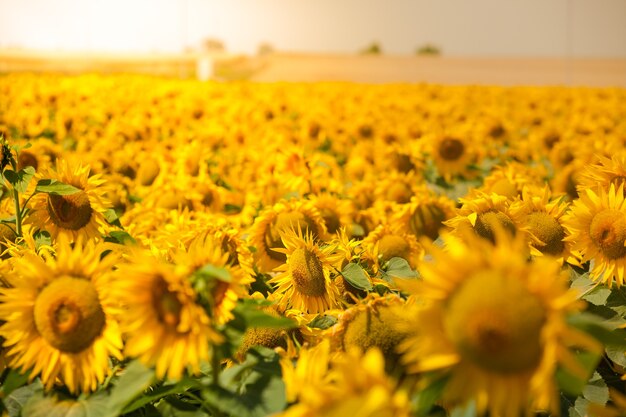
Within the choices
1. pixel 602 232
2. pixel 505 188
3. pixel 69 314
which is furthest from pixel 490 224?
pixel 69 314

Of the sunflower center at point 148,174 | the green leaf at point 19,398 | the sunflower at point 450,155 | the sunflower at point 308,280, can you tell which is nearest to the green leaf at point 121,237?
the sunflower at point 308,280

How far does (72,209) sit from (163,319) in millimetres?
1330

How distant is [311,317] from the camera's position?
82.7 inches

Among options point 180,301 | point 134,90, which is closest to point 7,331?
point 180,301

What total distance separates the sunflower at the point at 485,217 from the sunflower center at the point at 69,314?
1232mm

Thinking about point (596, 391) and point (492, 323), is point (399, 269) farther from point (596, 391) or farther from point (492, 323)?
point (492, 323)

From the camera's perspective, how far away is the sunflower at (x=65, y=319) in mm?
1601

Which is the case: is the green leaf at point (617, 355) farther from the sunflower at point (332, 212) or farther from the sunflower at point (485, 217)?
the sunflower at point (332, 212)

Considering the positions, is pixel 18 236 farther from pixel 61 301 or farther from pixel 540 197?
pixel 540 197

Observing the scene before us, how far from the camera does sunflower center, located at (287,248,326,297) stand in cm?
236

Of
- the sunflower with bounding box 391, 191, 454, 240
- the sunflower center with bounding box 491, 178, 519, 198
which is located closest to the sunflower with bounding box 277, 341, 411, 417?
the sunflower with bounding box 391, 191, 454, 240

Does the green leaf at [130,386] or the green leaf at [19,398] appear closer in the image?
the green leaf at [130,386]

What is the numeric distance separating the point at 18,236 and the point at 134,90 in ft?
30.4

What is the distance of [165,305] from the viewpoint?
4.75 ft
